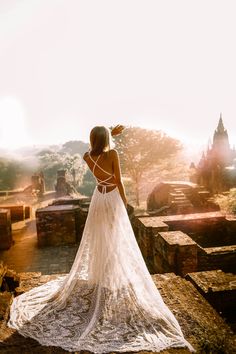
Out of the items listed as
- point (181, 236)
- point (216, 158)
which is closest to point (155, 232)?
point (181, 236)

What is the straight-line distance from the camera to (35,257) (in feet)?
28.5

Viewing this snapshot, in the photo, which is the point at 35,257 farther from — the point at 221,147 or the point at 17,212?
the point at 221,147

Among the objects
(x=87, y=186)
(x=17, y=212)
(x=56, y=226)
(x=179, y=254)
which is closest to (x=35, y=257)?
(x=56, y=226)

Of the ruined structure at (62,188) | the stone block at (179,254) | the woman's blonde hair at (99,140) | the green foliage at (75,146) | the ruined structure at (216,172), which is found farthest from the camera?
the green foliage at (75,146)

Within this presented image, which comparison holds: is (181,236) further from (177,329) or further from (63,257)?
(63,257)

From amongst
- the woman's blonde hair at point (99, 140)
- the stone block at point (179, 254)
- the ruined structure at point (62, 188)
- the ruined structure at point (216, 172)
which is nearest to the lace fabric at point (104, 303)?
the woman's blonde hair at point (99, 140)

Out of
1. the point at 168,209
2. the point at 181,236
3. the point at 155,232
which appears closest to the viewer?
the point at 181,236

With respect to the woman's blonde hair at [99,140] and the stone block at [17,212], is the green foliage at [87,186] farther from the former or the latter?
the woman's blonde hair at [99,140]

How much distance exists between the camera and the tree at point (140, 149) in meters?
32.0

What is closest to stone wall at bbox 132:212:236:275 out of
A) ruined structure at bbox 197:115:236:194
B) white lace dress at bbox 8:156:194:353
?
white lace dress at bbox 8:156:194:353

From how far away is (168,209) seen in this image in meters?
13.7

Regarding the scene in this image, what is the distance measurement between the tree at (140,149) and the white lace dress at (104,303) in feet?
91.8

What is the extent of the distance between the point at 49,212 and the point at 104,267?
6.80m

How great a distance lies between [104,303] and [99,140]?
74.6 inches
